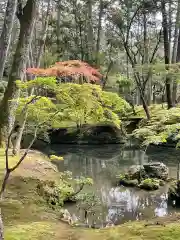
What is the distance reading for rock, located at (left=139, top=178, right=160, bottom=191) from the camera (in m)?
8.25

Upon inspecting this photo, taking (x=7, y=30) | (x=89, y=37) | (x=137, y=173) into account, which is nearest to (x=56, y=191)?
(x=137, y=173)

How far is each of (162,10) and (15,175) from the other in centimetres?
1411

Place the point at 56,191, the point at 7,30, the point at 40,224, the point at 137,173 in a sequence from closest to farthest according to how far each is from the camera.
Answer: the point at 40,224, the point at 7,30, the point at 56,191, the point at 137,173

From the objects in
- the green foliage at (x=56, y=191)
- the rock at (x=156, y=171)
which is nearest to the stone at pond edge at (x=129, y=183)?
the rock at (x=156, y=171)

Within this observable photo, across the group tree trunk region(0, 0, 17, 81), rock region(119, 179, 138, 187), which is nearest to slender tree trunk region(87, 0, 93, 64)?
rock region(119, 179, 138, 187)

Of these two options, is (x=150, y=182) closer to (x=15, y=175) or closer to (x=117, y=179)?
(x=117, y=179)

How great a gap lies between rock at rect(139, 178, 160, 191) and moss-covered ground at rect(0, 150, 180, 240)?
8.65 feet

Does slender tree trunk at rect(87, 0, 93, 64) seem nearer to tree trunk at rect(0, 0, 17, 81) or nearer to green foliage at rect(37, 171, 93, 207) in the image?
green foliage at rect(37, 171, 93, 207)

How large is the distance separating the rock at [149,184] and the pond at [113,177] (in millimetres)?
159

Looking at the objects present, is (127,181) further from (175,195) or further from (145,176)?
(175,195)

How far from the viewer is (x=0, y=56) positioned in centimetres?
510

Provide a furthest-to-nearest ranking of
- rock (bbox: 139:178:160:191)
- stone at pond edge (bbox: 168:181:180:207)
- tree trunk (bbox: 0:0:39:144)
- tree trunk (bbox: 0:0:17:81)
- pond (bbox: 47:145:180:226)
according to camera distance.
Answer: rock (bbox: 139:178:160:191)
tree trunk (bbox: 0:0:39:144)
stone at pond edge (bbox: 168:181:180:207)
pond (bbox: 47:145:180:226)
tree trunk (bbox: 0:0:17:81)

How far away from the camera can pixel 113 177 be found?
9766 mm

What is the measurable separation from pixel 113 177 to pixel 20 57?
442 centimetres
